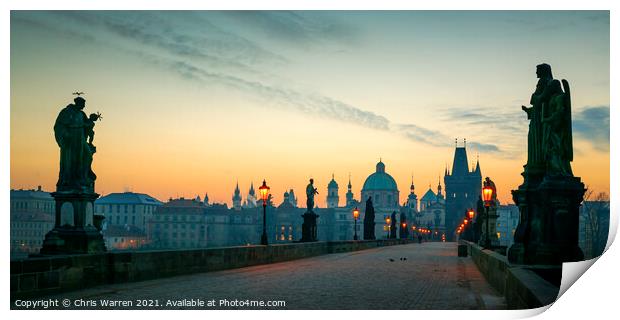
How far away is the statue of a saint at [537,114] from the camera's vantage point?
16953mm

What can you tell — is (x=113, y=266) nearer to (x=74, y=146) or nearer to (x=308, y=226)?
(x=74, y=146)

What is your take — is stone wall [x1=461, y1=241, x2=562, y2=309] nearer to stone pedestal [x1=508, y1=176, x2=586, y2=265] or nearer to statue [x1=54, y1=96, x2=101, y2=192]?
stone pedestal [x1=508, y1=176, x2=586, y2=265]

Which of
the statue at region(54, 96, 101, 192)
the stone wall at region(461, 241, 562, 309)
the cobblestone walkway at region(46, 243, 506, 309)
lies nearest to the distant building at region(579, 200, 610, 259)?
the stone wall at region(461, 241, 562, 309)

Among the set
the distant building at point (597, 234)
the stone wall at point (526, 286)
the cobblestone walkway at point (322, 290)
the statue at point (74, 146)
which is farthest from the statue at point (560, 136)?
the statue at point (74, 146)

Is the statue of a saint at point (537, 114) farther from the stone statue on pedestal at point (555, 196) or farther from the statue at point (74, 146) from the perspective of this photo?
the statue at point (74, 146)

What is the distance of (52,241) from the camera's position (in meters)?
18.7

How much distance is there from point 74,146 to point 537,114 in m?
11.0

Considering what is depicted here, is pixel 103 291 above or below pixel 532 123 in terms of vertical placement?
below

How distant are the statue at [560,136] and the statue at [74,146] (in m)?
10.8

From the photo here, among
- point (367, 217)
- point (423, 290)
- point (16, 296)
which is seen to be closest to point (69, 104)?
point (16, 296)
